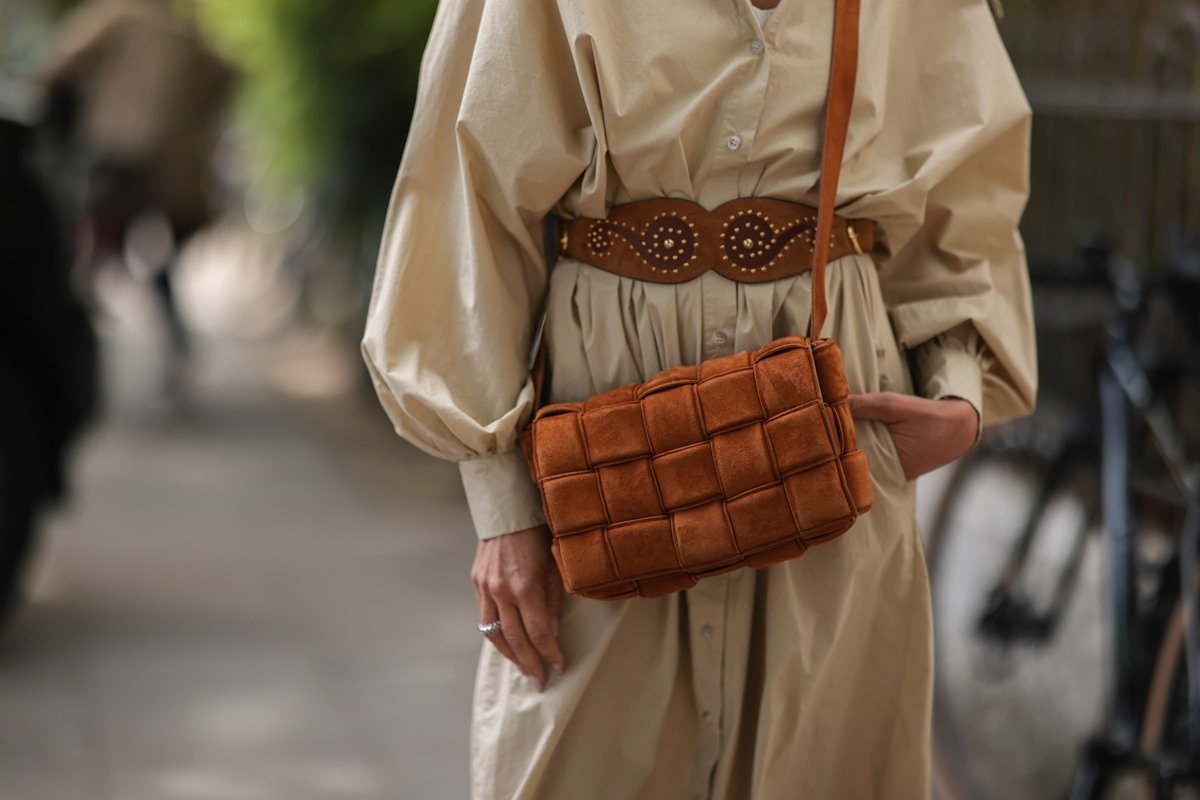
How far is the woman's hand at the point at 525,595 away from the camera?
5.71 ft

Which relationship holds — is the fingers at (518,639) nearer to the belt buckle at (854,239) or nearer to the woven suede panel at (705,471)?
the woven suede panel at (705,471)

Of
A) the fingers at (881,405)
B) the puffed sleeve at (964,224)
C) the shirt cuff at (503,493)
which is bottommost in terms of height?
the shirt cuff at (503,493)

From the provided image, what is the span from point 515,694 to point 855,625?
1.45 feet

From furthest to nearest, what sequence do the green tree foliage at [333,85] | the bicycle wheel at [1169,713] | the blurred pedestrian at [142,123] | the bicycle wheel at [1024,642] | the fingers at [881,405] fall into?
the blurred pedestrian at [142,123], the green tree foliage at [333,85], the bicycle wheel at [1024,642], the bicycle wheel at [1169,713], the fingers at [881,405]

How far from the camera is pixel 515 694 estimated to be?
1812 millimetres

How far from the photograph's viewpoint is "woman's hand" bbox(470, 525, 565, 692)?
1.74 meters

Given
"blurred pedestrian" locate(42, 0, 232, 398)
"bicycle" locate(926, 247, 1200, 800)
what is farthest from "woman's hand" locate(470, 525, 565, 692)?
"blurred pedestrian" locate(42, 0, 232, 398)

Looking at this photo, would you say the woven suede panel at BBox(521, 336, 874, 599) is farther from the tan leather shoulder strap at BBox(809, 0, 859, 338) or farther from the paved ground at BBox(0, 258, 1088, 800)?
the paved ground at BBox(0, 258, 1088, 800)

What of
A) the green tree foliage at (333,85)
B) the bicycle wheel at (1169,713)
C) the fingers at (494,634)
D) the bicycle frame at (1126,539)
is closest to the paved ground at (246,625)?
the bicycle frame at (1126,539)

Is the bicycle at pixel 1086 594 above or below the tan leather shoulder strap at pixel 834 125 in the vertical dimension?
below

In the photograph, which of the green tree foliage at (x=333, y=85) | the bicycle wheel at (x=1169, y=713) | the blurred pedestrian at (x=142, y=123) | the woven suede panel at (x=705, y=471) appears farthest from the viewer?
the blurred pedestrian at (x=142, y=123)

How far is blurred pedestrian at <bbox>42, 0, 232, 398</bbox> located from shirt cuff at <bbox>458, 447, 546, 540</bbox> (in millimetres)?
5457

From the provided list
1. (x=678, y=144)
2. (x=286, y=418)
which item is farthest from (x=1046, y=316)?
(x=286, y=418)

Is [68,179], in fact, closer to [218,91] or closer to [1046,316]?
[218,91]
